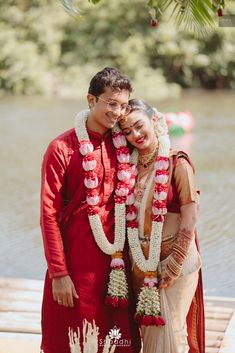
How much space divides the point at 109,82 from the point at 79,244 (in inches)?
25.7

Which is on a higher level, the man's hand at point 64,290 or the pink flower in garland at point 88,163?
the pink flower in garland at point 88,163

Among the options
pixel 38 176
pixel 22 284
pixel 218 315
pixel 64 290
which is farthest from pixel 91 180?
pixel 38 176

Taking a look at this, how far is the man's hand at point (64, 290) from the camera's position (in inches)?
117

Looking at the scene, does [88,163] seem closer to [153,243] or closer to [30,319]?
[153,243]

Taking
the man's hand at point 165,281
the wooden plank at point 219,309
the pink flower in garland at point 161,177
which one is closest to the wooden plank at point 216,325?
the wooden plank at point 219,309

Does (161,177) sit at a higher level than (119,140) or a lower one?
lower

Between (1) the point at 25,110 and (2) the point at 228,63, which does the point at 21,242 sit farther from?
(2) the point at 228,63

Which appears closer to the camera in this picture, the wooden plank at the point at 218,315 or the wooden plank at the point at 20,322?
the wooden plank at the point at 20,322

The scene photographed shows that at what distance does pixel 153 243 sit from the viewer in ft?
9.85

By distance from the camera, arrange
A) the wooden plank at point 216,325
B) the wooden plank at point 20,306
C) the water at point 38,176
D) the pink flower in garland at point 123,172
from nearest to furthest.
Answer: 1. the pink flower in garland at point 123,172
2. the wooden plank at point 216,325
3. the wooden plank at point 20,306
4. the water at point 38,176

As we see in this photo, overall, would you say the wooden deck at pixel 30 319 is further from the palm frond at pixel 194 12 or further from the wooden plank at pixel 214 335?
the palm frond at pixel 194 12

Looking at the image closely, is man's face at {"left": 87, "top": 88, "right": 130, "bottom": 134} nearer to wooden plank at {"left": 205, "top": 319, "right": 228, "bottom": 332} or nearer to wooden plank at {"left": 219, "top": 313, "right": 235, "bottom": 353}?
wooden plank at {"left": 219, "top": 313, "right": 235, "bottom": 353}

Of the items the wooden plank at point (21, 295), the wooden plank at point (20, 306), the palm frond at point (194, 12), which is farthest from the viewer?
the wooden plank at point (21, 295)

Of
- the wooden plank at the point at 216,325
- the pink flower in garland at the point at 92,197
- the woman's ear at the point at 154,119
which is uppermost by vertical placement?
the woman's ear at the point at 154,119
